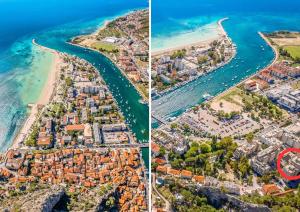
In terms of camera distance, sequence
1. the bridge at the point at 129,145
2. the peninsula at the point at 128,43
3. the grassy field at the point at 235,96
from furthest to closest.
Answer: the peninsula at the point at 128,43, the grassy field at the point at 235,96, the bridge at the point at 129,145

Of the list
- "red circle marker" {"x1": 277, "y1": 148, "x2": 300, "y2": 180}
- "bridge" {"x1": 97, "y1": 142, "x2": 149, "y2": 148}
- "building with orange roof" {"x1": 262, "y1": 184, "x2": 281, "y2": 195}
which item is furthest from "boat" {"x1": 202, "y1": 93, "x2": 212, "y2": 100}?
"building with orange roof" {"x1": 262, "y1": 184, "x2": 281, "y2": 195}

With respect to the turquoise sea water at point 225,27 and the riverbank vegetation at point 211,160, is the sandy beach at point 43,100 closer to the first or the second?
the turquoise sea water at point 225,27

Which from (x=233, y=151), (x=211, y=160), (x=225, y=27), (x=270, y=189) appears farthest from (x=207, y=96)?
(x=225, y=27)

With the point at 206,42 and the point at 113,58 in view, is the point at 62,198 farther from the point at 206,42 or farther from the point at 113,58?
the point at 206,42

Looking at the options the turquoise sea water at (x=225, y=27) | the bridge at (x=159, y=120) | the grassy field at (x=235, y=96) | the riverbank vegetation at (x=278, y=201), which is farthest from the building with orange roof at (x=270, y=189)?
the grassy field at (x=235, y=96)

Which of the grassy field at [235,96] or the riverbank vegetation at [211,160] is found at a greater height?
the grassy field at [235,96]

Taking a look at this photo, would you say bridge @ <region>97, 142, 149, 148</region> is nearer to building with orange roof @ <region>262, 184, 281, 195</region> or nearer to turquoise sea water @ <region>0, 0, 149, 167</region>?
turquoise sea water @ <region>0, 0, 149, 167</region>

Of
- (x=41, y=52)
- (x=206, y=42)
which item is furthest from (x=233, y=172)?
(x=41, y=52)
